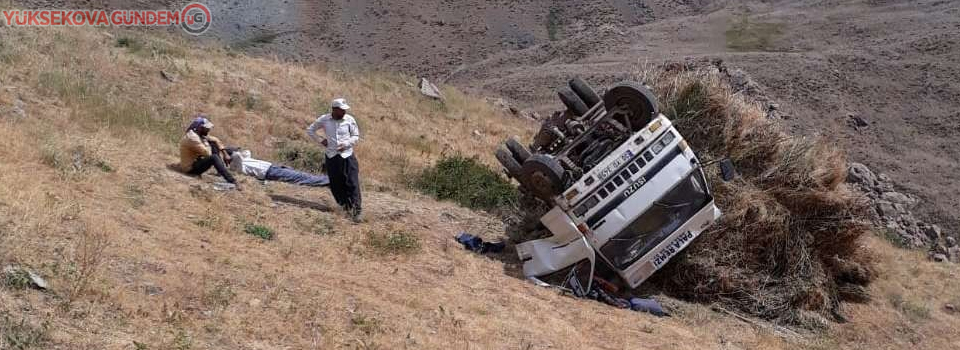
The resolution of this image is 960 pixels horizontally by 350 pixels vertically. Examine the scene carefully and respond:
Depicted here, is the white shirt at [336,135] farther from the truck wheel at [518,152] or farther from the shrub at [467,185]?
the shrub at [467,185]

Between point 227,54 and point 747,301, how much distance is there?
1469 cm

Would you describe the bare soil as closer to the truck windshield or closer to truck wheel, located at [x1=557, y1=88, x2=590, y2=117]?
truck wheel, located at [x1=557, y1=88, x2=590, y2=117]

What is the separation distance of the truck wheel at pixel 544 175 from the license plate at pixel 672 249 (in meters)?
1.32

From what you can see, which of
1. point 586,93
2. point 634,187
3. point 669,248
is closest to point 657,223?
point 669,248

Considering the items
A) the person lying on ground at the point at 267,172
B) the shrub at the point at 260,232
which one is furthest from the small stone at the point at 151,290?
the person lying on ground at the point at 267,172

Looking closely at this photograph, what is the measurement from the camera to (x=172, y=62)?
55.2ft

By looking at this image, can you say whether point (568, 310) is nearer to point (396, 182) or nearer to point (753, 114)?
point (753, 114)

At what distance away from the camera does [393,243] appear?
8766 mm

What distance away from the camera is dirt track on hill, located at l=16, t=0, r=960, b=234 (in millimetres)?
26891

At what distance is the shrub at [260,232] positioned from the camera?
8219mm

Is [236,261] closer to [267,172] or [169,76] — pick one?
[267,172]

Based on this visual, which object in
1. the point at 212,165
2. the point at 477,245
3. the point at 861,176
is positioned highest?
the point at 212,165

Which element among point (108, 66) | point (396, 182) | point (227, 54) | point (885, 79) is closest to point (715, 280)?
point (396, 182)

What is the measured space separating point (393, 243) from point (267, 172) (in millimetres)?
3093
